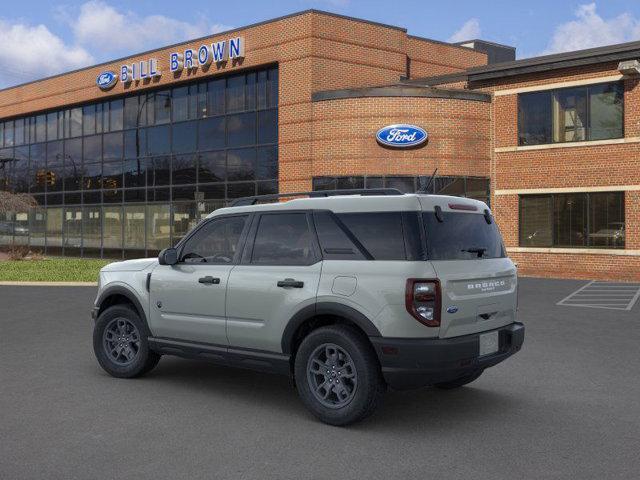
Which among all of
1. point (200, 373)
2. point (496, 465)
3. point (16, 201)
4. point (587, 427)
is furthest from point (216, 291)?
point (16, 201)

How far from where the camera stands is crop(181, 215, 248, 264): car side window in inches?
256

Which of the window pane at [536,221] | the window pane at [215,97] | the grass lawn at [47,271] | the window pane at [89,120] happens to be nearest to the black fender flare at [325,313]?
the grass lawn at [47,271]

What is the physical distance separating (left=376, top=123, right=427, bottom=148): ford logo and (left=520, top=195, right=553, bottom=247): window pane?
4101 mm

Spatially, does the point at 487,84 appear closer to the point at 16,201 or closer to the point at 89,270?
the point at 89,270

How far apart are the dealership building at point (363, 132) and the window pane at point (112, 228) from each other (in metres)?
0.08

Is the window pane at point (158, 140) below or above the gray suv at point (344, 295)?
above

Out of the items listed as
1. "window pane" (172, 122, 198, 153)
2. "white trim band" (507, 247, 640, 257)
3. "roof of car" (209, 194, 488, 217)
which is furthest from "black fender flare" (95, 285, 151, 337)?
"window pane" (172, 122, 198, 153)

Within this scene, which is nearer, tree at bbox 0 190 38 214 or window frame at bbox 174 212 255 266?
window frame at bbox 174 212 255 266

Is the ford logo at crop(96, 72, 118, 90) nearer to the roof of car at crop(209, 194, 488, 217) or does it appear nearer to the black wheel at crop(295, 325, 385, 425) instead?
the roof of car at crop(209, 194, 488, 217)

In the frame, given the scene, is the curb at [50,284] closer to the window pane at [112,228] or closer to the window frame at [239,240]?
the window pane at [112,228]

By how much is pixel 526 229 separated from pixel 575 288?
490 cm

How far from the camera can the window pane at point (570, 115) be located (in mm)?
21516

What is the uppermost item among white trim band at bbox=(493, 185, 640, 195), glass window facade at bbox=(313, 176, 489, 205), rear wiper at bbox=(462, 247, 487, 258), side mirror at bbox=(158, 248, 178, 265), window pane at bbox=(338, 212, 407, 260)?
glass window facade at bbox=(313, 176, 489, 205)

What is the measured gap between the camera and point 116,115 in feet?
102
